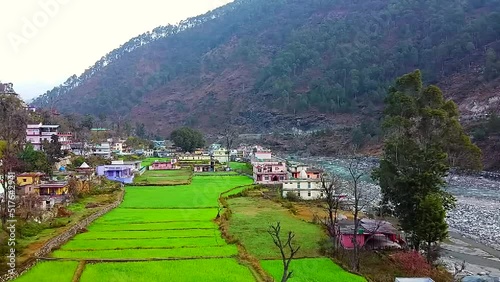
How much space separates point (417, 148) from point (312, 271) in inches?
495

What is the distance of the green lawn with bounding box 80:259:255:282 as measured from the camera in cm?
1992

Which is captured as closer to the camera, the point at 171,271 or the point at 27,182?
the point at 171,271

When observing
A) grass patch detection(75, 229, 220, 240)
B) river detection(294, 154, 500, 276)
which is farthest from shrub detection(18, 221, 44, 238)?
river detection(294, 154, 500, 276)

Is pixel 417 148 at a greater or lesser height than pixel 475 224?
greater

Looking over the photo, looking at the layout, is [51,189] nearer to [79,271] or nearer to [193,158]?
[79,271]

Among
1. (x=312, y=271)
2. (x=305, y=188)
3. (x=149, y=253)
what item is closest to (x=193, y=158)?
(x=305, y=188)

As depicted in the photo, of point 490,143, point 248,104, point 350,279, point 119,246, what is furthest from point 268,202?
point 248,104

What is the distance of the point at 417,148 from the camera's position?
2975 cm

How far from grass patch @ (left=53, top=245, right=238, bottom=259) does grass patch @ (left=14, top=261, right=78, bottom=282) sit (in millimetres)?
1239

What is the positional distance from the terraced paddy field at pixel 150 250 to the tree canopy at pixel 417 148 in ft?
33.0

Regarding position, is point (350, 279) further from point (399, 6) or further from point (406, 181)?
point (399, 6)

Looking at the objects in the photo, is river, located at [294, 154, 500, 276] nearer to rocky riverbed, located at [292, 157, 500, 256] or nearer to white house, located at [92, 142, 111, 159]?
rocky riverbed, located at [292, 157, 500, 256]

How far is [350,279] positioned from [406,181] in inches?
335

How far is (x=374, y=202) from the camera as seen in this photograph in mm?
43906
